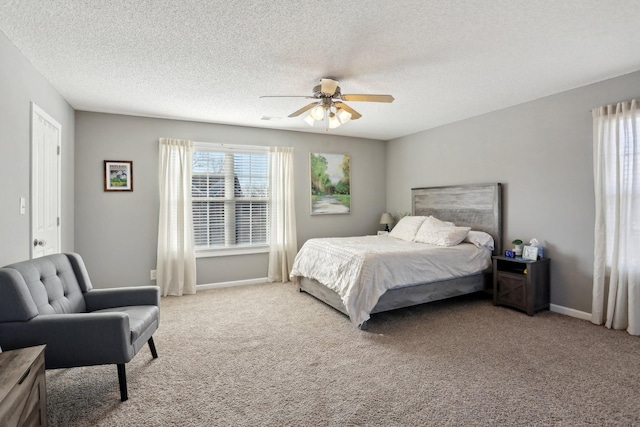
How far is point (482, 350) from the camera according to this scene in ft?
9.01

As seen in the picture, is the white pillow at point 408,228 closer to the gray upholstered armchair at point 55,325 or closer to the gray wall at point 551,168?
the gray wall at point 551,168

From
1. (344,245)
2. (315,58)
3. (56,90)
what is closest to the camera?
(315,58)

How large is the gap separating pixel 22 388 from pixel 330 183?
473 cm

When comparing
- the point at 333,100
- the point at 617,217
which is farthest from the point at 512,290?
the point at 333,100

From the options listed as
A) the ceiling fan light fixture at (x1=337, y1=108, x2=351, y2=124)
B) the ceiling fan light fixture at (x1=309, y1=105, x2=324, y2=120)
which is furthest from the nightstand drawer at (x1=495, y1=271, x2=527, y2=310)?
the ceiling fan light fixture at (x1=309, y1=105, x2=324, y2=120)

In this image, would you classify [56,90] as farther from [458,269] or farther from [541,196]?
[541,196]

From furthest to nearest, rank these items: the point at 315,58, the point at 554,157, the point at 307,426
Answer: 1. the point at 554,157
2. the point at 315,58
3. the point at 307,426

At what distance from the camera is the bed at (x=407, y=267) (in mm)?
3287

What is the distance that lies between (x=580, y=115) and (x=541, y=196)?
0.93 m

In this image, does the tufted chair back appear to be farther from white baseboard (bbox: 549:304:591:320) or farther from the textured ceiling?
white baseboard (bbox: 549:304:591:320)

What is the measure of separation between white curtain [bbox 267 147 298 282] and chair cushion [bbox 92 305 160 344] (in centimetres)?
268

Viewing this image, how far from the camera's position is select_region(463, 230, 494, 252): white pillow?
4102 millimetres

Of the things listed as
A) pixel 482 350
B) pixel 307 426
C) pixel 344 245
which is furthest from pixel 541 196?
pixel 307 426

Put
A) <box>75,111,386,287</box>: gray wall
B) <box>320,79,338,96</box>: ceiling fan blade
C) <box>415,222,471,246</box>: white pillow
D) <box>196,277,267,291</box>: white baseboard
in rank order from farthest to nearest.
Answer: <box>196,277,267,291</box>: white baseboard < <box>75,111,386,287</box>: gray wall < <box>415,222,471,246</box>: white pillow < <box>320,79,338,96</box>: ceiling fan blade
